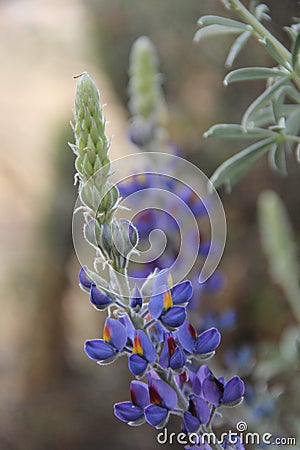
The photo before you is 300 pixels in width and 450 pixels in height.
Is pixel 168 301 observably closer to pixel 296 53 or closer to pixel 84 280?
pixel 84 280

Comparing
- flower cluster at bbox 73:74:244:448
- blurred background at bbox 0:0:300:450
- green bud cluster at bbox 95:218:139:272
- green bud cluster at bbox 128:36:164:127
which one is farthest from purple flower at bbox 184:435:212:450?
blurred background at bbox 0:0:300:450

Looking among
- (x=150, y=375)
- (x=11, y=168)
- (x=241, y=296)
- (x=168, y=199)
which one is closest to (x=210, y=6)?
(x=241, y=296)

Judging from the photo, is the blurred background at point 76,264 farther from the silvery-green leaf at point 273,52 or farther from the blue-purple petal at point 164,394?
the blue-purple petal at point 164,394

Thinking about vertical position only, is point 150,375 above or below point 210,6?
below

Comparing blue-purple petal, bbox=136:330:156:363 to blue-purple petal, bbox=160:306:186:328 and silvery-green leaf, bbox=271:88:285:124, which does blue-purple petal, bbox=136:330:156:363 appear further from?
silvery-green leaf, bbox=271:88:285:124

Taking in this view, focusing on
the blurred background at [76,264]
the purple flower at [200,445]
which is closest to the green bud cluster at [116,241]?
the purple flower at [200,445]

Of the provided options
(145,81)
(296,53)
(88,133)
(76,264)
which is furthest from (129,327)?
(76,264)

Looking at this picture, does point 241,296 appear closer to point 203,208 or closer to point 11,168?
point 203,208
